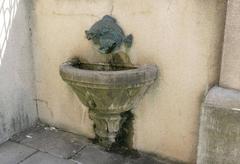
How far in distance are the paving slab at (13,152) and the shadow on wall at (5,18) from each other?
0.93 metres

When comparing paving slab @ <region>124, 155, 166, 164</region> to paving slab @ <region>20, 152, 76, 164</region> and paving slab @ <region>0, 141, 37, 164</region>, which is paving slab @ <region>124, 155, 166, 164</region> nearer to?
paving slab @ <region>20, 152, 76, 164</region>

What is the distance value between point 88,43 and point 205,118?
1.39m

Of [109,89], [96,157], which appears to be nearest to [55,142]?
[96,157]

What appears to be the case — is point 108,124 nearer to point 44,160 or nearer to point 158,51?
point 44,160

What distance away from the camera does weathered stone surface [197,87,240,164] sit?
2295 millimetres

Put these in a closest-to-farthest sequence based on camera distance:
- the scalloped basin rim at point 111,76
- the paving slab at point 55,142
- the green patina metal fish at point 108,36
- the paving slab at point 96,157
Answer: the scalloped basin rim at point 111,76 < the green patina metal fish at point 108,36 < the paving slab at point 96,157 < the paving slab at point 55,142

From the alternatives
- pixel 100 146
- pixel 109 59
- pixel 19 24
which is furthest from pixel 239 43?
pixel 19 24

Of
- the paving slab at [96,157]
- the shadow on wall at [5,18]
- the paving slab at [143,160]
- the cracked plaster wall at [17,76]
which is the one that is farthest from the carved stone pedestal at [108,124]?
the shadow on wall at [5,18]

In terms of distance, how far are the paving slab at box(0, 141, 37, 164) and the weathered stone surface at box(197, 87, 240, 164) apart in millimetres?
1715

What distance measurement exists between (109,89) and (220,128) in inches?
35.9

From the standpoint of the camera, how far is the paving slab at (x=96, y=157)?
300 cm

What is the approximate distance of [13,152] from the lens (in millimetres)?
3150

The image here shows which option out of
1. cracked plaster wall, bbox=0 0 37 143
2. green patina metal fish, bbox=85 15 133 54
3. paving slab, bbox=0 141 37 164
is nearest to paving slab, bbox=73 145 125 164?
paving slab, bbox=0 141 37 164

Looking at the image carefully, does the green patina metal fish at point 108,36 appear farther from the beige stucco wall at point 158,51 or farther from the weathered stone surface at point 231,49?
the weathered stone surface at point 231,49
